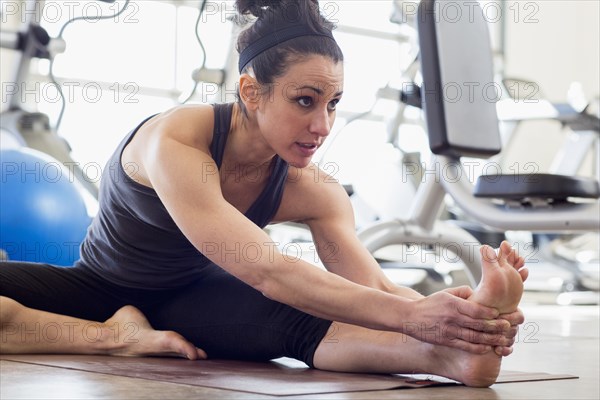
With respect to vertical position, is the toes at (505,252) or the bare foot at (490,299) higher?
the toes at (505,252)

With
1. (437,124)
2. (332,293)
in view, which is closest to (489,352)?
(332,293)

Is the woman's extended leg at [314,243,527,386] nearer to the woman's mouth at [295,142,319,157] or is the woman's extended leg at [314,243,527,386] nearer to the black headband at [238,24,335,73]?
the woman's mouth at [295,142,319,157]

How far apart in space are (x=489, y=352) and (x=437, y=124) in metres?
1.48

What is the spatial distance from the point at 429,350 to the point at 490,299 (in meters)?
0.20

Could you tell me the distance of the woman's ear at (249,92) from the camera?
1554 millimetres

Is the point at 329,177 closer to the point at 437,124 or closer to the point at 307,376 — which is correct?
the point at 307,376

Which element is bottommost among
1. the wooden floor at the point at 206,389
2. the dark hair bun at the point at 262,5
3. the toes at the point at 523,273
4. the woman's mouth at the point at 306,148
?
the wooden floor at the point at 206,389

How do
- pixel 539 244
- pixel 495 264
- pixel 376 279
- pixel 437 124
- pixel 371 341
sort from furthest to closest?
pixel 539 244 < pixel 437 124 < pixel 376 279 < pixel 371 341 < pixel 495 264

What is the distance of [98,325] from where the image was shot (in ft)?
6.00

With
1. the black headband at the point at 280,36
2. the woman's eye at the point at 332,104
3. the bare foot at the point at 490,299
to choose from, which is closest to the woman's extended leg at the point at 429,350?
the bare foot at the point at 490,299

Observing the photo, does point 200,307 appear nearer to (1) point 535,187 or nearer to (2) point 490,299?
(2) point 490,299

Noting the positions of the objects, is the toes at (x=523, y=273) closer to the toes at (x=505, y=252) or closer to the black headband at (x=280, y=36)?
the toes at (x=505, y=252)

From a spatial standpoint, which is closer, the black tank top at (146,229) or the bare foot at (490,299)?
the bare foot at (490,299)

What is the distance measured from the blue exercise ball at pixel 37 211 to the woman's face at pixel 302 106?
153cm
